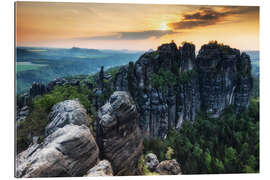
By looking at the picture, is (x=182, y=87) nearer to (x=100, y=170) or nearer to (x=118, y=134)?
(x=118, y=134)

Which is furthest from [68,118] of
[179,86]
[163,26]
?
[179,86]

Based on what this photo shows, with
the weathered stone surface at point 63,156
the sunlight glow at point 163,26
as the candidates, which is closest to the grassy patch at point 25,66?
the weathered stone surface at point 63,156

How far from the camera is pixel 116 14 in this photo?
5078 millimetres

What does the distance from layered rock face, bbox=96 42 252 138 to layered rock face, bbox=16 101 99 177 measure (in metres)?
4.50

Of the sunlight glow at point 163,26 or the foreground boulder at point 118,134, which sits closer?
the foreground boulder at point 118,134

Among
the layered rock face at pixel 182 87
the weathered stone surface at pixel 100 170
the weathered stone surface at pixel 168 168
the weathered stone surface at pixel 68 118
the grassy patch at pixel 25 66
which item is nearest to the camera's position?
the weathered stone surface at pixel 100 170

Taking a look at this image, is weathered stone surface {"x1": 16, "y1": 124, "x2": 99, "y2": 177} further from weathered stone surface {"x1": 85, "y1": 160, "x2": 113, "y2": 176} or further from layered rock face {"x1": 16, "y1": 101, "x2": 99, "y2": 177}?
weathered stone surface {"x1": 85, "y1": 160, "x2": 113, "y2": 176}

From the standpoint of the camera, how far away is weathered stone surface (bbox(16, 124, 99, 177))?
3.37 m

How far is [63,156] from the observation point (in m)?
3.47

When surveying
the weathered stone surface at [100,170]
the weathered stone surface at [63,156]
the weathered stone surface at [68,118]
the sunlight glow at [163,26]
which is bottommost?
the weathered stone surface at [100,170]

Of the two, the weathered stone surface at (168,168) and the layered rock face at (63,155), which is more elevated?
the layered rock face at (63,155)

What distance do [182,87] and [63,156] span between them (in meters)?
9.12

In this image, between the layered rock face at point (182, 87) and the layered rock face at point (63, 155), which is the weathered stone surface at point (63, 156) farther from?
the layered rock face at point (182, 87)

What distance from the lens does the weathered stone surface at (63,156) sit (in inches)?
133
